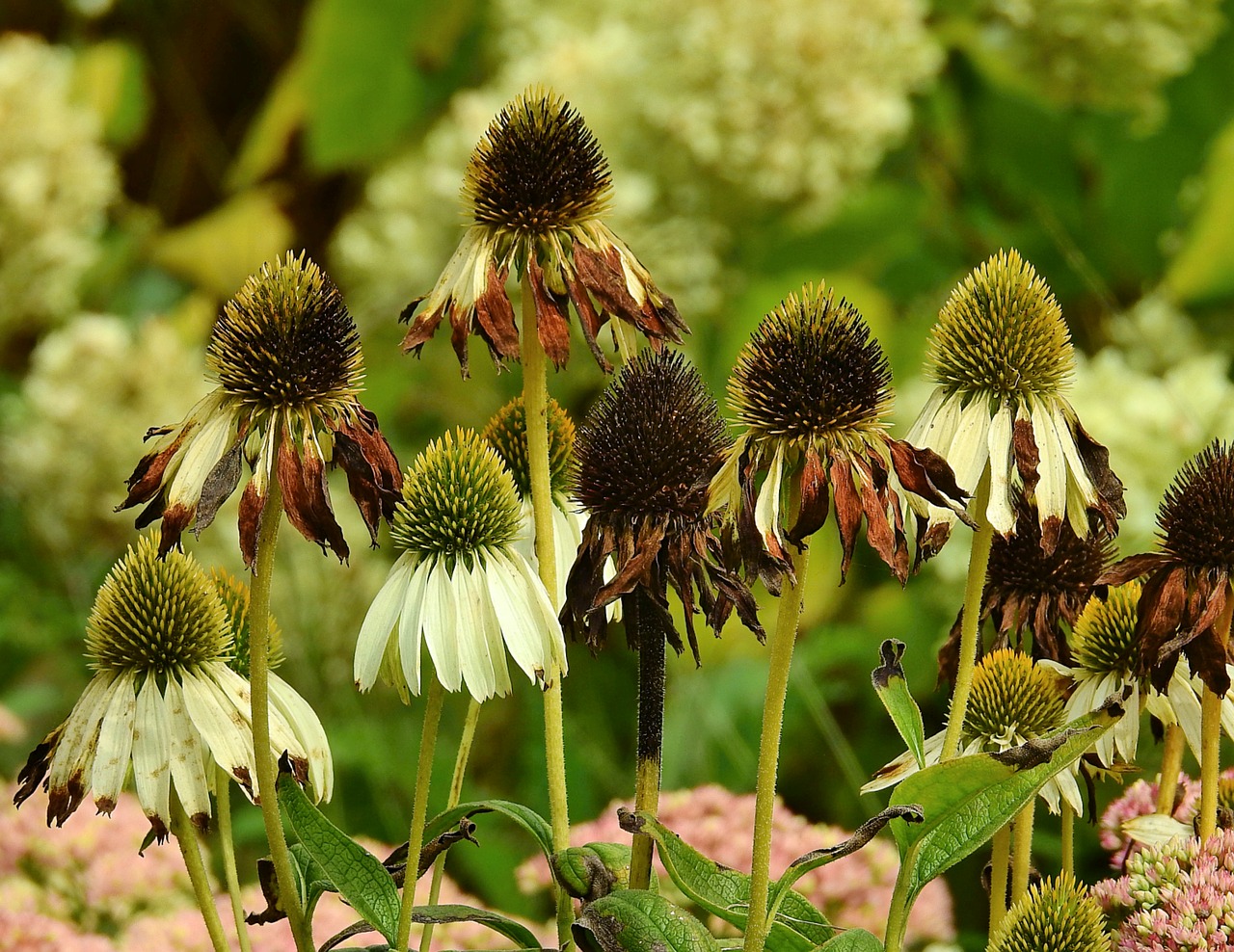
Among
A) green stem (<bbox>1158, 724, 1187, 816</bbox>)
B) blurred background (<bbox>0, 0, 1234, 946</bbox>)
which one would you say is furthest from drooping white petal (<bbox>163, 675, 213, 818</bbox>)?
blurred background (<bbox>0, 0, 1234, 946</bbox>)

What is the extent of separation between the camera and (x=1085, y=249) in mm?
2658

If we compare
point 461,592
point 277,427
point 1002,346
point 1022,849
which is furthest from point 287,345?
point 1022,849

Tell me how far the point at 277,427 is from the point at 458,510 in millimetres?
96

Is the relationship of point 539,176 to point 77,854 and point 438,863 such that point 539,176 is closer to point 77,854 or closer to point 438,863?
point 438,863

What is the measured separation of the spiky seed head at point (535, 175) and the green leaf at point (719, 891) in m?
0.30

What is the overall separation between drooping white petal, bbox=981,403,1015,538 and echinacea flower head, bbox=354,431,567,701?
205mm

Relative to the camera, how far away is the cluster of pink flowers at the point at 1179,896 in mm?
697

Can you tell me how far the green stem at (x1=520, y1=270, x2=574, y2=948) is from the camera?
Answer: 2.27ft

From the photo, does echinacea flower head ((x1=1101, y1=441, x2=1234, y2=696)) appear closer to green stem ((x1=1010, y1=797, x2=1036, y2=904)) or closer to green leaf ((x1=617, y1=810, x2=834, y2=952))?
green stem ((x1=1010, y1=797, x2=1036, y2=904))

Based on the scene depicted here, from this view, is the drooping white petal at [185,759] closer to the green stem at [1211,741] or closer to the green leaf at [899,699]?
the green leaf at [899,699]

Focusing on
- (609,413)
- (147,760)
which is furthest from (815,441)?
(147,760)

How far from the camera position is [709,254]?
91.7 inches

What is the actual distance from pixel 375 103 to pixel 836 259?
4.20ft

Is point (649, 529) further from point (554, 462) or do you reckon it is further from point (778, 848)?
point (778, 848)
